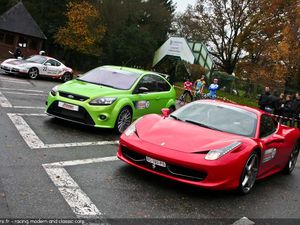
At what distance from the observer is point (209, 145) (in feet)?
20.5

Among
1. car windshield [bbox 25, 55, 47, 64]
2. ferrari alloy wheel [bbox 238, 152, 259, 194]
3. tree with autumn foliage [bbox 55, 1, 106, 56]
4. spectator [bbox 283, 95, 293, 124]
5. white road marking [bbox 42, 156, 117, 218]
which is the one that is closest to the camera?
white road marking [bbox 42, 156, 117, 218]

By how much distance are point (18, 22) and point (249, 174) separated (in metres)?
39.7

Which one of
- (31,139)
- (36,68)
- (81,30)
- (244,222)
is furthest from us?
(81,30)

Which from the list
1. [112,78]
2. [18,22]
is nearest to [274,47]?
[18,22]

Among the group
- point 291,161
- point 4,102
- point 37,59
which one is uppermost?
point 291,161

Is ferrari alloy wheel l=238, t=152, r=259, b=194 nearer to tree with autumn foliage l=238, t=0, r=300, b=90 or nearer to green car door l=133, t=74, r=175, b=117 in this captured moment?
green car door l=133, t=74, r=175, b=117

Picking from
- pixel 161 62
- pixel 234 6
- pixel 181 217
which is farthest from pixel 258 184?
pixel 234 6

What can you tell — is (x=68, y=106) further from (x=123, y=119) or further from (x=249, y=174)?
(x=249, y=174)

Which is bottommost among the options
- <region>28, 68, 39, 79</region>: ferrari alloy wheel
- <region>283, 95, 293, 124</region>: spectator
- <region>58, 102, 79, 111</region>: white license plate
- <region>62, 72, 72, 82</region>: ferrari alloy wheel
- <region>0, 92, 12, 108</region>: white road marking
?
<region>62, 72, 72, 82</region>: ferrari alloy wheel

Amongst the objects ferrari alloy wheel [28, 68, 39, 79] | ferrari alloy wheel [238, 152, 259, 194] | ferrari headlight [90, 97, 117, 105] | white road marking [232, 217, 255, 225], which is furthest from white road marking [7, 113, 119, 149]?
ferrari alloy wheel [28, 68, 39, 79]

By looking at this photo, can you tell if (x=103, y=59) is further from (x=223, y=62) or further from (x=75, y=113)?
(x=75, y=113)

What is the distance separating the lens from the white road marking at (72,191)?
498 cm

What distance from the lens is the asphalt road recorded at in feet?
16.7

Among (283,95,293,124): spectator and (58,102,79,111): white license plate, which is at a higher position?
(58,102,79,111): white license plate
